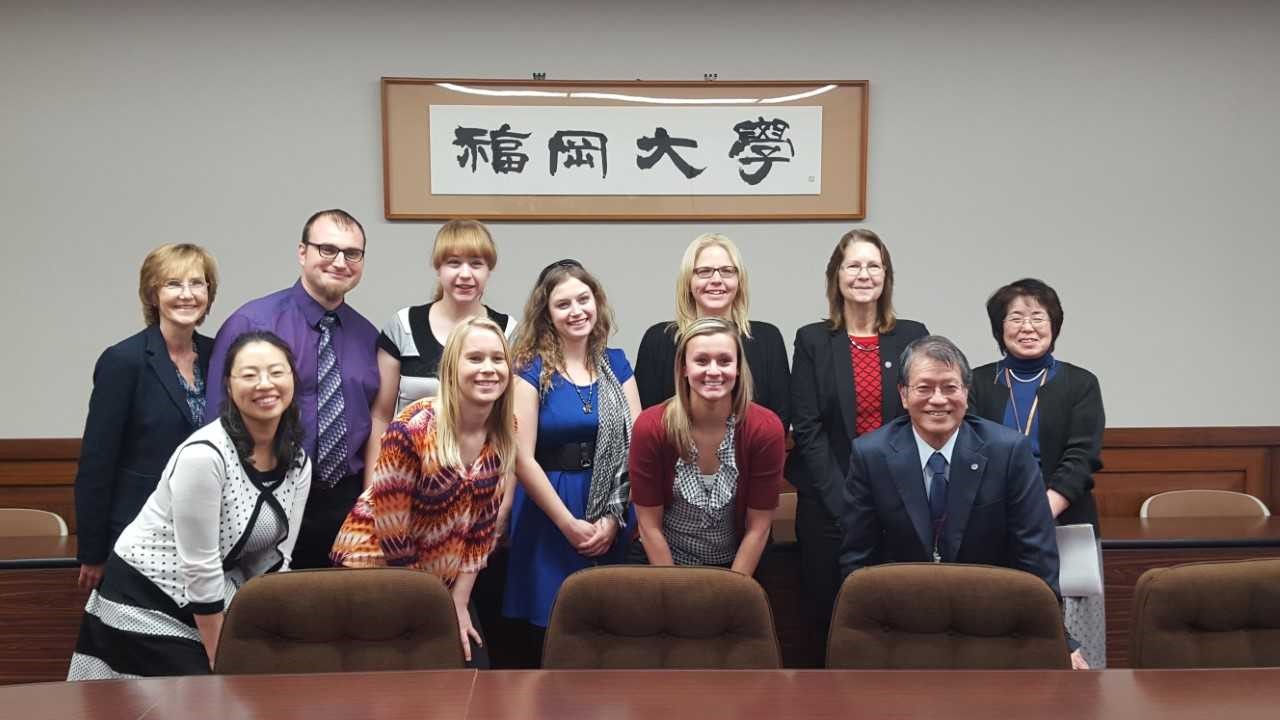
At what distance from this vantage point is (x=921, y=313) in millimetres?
4164

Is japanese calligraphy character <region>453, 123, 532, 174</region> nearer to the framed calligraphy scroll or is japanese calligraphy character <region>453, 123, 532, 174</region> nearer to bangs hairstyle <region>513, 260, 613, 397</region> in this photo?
the framed calligraphy scroll

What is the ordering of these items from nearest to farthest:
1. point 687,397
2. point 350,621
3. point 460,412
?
point 350,621
point 460,412
point 687,397

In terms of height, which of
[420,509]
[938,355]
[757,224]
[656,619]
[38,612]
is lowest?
[38,612]

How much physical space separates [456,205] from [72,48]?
161 cm

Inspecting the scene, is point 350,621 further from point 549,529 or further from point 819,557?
point 819,557

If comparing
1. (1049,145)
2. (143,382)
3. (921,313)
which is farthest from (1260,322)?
(143,382)

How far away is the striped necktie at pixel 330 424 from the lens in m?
2.67

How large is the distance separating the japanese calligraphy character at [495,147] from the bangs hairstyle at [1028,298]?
6.40ft

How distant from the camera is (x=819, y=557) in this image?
2822 mm

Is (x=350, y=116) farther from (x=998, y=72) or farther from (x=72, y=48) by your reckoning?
(x=998, y=72)

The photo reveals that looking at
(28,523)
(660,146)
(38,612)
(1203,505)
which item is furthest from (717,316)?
(28,523)

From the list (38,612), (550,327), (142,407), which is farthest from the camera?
(38,612)

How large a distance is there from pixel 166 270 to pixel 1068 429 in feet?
8.29

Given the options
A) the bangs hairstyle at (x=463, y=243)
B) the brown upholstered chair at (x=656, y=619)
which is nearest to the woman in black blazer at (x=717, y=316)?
the bangs hairstyle at (x=463, y=243)
